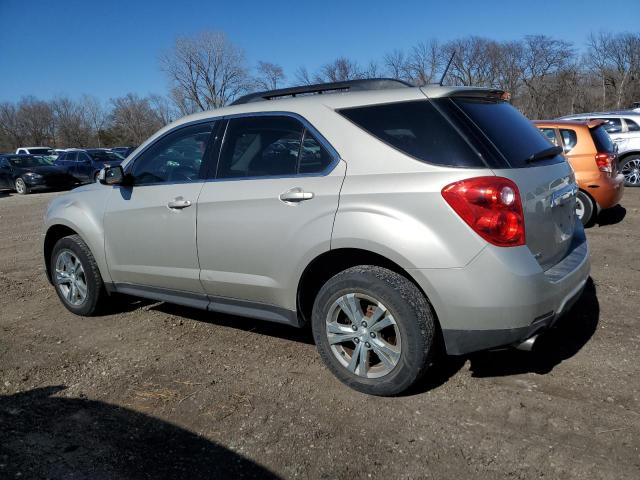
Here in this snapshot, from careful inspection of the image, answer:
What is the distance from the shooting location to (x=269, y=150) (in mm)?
3506

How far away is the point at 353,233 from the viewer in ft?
9.73

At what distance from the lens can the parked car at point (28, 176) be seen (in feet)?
65.0

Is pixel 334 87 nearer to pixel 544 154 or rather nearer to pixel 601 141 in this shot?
pixel 544 154

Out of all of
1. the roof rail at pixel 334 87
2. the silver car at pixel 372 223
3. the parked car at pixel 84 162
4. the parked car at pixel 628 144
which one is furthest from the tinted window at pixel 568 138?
the parked car at pixel 84 162

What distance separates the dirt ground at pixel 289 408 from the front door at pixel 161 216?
0.59m

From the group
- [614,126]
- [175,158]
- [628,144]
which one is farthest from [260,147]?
[614,126]

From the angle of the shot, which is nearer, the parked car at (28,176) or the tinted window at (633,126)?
the tinted window at (633,126)

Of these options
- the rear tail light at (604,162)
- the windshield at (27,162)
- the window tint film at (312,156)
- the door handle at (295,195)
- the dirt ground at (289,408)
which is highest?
the windshield at (27,162)

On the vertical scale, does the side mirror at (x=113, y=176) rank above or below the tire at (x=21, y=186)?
Answer: above

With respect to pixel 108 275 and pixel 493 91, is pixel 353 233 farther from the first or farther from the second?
pixel 108 275

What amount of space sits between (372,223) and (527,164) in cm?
94

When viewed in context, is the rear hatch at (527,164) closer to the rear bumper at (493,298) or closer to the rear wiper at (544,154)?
the rear wiper at (544,154)

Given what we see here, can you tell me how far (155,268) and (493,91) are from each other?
2.76 metres

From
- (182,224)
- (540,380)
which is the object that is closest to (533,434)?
(540,380)
